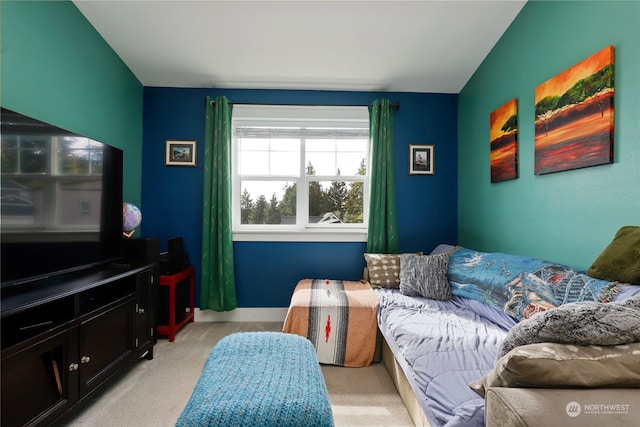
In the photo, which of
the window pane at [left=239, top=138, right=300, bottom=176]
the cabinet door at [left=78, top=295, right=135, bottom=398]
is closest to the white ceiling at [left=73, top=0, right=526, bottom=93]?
the window pane at [left=239, top=138, right=300, bottom=176]

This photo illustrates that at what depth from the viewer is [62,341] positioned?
54.2 inches

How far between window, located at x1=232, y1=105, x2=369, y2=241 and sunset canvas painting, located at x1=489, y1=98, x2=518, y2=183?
1186 mm

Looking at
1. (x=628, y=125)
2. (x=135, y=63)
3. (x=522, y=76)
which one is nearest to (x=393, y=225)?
(x=522, y=76)

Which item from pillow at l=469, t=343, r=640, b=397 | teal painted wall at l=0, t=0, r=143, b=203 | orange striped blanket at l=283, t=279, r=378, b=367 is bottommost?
orange striped blanket at l=283, t=279, r=378, b=367

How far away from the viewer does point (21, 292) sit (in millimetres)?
1396

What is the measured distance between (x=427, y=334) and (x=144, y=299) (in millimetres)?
2016

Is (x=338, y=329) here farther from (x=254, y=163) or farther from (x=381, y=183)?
(x=254, y=163)

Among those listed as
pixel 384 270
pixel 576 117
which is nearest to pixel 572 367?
pixel 576 117

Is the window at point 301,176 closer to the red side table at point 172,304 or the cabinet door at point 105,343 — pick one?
the red side table at point 172,304

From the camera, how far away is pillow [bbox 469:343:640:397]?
72 cm

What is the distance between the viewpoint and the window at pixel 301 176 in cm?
303

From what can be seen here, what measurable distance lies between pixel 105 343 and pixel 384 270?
7.08 feet

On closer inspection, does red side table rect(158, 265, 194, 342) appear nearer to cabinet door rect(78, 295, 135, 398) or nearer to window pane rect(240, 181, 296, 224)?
cabinet door rect(78, 295, 135, 398)

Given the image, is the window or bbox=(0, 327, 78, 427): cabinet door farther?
the window
